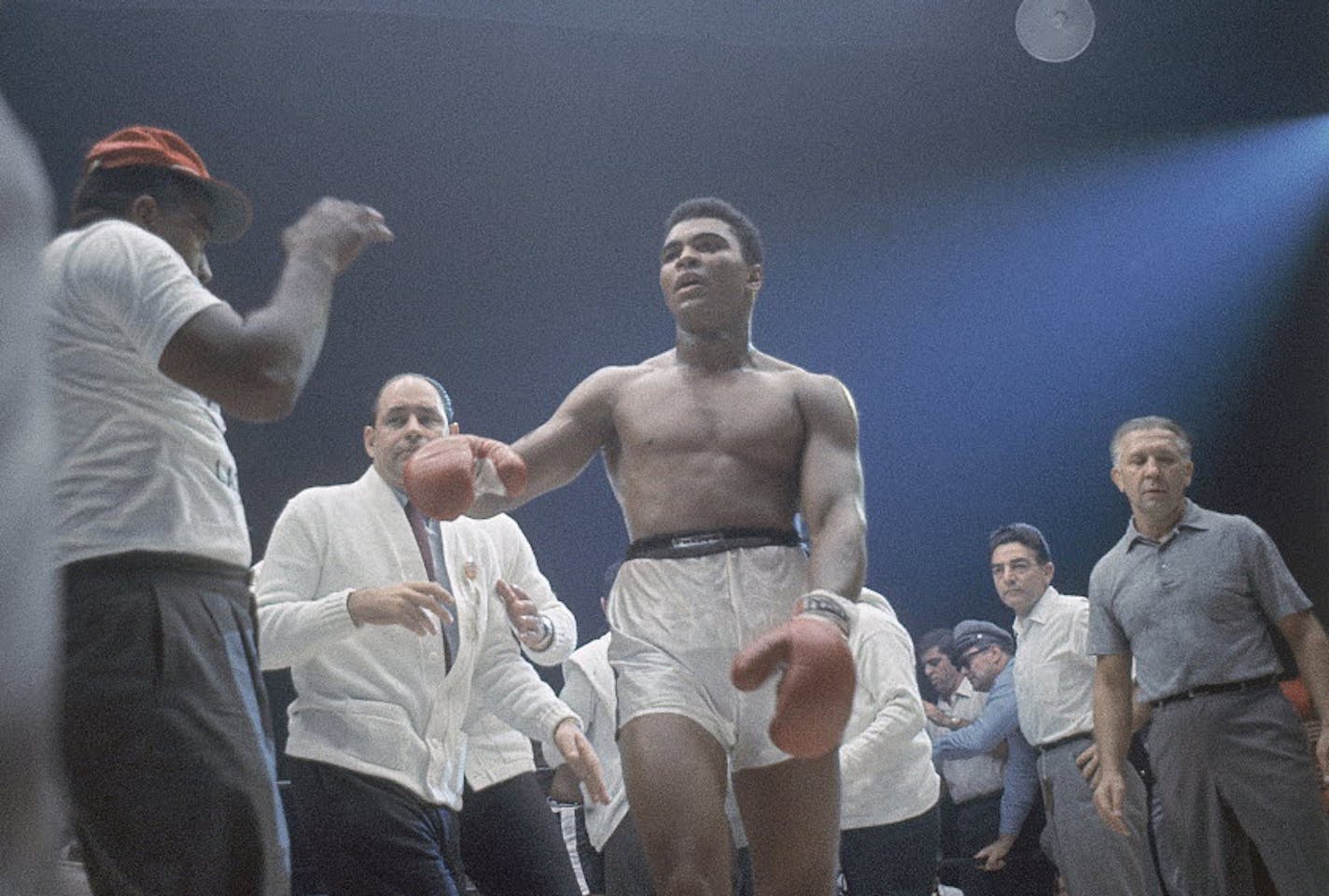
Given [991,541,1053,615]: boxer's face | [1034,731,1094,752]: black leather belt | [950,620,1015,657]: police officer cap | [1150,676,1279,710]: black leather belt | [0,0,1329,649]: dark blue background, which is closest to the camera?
[1150,676,1279,710]: black leather belt

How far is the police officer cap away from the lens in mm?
5695

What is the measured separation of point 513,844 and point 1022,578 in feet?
8.39

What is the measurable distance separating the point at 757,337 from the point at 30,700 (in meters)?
7.69

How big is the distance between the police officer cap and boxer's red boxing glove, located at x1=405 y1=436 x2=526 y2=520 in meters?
3.53

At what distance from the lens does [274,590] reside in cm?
302

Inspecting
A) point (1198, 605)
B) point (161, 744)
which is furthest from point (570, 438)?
point (1198, 605)

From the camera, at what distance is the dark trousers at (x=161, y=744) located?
160cm

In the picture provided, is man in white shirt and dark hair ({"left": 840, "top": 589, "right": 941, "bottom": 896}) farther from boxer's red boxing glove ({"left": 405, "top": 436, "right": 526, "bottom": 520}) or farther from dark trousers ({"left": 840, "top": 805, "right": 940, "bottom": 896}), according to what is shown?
boxer's red boxing glove ({"left": 405, "top": 436, "right": 526, "bottom": 520})

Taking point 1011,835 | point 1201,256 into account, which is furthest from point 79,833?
point 1201,256

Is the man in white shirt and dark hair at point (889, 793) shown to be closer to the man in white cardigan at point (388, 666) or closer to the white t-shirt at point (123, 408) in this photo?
the man in white cardigan at point (388, 666)

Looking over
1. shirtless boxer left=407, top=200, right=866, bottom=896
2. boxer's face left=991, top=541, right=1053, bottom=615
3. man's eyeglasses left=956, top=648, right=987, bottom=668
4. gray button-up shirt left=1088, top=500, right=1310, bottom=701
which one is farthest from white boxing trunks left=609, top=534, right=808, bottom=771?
man's eyeglasses left=956, top=648, right=987, bottom=668

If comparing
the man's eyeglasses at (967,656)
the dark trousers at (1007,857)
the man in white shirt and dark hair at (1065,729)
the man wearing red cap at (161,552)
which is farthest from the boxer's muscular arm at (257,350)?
the man's eyeglasses at (967,656)

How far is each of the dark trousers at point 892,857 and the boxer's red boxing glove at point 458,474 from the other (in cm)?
183

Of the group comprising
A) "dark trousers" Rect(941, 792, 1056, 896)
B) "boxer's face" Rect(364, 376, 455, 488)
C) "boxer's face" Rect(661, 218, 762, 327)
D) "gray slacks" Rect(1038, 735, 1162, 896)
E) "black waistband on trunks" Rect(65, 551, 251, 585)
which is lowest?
"dark trousers" Rect(941, 792, 1056, 896)
